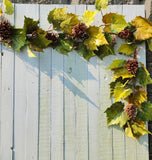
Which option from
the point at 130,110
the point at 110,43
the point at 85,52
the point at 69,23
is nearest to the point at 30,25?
the point at 69,23

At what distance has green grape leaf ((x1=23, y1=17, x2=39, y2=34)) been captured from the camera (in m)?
1.08

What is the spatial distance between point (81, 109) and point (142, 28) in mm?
509

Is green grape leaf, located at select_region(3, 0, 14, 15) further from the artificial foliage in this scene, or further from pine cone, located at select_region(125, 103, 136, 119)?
pine cone, located at select_region(125, 103, 136, 119)

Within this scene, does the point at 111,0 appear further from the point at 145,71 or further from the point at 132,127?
the point at 132,127

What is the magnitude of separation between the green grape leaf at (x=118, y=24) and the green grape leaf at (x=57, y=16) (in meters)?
0.24

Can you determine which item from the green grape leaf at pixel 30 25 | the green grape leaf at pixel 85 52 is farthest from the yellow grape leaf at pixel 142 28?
the green grape leaf at pixel 30 25

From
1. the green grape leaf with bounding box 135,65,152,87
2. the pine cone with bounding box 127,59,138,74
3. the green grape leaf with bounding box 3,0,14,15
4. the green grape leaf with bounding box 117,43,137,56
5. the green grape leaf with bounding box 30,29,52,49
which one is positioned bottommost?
the green grape leaf with bounding box 135,65,152,87

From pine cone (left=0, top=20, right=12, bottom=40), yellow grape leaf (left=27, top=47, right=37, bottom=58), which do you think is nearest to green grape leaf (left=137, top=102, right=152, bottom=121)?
yellow grape leaf (left=27, top=47, right=37, bottom=58)

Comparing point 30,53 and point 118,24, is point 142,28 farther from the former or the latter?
point 30,53

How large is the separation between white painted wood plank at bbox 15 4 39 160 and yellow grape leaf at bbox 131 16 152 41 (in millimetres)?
510

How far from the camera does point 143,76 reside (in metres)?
1.13

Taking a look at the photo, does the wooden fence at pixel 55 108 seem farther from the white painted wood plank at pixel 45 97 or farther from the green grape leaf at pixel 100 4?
the green grape leaf at pixel 100 4

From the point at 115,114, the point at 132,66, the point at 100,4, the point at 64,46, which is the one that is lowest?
the point at 115,114

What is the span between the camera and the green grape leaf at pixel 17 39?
1.12m
